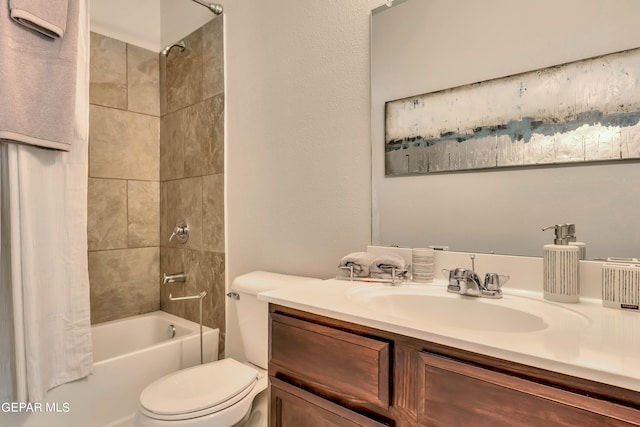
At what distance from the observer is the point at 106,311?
220 cm

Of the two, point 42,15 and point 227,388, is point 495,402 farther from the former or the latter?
point 42,15

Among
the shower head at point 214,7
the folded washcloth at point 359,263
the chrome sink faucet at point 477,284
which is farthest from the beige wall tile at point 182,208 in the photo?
the chrome sink faucet at point 477,284

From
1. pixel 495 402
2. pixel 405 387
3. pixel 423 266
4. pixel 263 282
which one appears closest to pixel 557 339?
pixel 495 402

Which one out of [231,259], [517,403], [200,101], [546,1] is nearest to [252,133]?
[200,101]

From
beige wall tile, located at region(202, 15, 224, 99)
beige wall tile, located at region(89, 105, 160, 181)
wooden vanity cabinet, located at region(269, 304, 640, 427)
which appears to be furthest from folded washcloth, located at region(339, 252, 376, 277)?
beige wall tile, located at region(89, 105, 160, 181)

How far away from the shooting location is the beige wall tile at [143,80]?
7.62 ft

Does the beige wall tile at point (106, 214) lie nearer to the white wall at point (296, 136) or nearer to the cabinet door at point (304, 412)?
the white wall at point (296, 136)

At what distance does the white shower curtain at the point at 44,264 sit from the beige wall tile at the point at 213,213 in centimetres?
65

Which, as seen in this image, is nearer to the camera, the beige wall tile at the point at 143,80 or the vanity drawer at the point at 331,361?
the vanity drawer at the point at 331,361

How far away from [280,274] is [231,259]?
1.43ft

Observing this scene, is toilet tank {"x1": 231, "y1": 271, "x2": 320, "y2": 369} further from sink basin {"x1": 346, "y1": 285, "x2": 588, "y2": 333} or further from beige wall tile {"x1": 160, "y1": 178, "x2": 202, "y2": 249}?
beige wall tile {"x1": 160, "y1": 178, "x2": 202, "y2": 249}

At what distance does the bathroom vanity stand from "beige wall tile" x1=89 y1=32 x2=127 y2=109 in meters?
1.92

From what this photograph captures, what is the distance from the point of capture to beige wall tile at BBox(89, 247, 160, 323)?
2.16 m

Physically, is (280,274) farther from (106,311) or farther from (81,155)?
(106,311)
